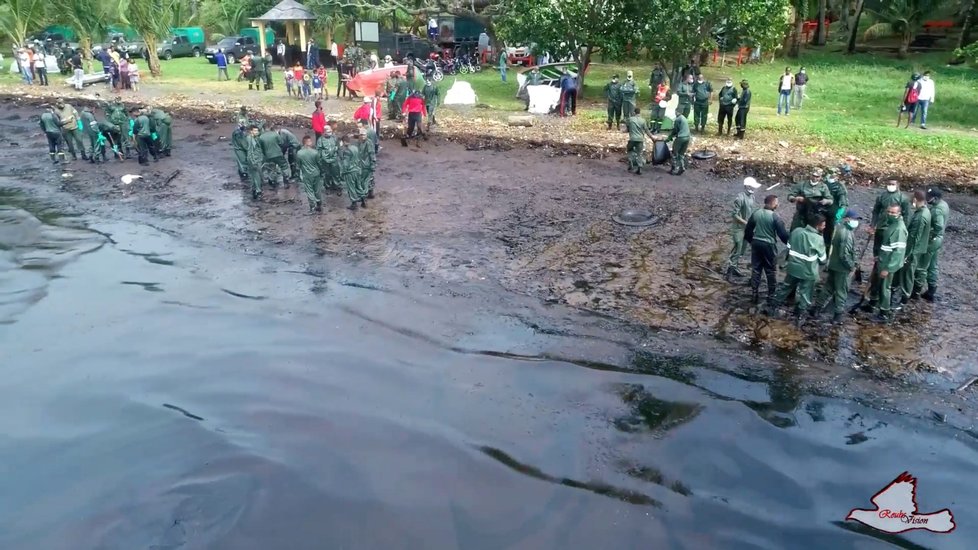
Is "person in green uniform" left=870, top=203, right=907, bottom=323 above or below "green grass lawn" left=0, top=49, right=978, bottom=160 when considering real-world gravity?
below

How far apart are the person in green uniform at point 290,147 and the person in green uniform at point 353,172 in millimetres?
1816

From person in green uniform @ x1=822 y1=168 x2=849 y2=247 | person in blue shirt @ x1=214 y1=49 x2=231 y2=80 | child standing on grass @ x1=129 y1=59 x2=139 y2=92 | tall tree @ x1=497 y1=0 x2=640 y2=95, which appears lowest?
person in green uniform @ x1=822 y1=168 x2=849 y2=247

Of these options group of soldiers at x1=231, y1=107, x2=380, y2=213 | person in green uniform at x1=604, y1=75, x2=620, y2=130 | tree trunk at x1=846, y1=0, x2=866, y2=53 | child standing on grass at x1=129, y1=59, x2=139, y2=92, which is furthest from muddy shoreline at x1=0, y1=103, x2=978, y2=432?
tree trunk at x1=846, y1=0, x2=866, y2=53

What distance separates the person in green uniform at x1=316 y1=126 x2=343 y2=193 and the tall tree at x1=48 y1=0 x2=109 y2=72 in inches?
868

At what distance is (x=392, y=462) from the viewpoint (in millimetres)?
7543

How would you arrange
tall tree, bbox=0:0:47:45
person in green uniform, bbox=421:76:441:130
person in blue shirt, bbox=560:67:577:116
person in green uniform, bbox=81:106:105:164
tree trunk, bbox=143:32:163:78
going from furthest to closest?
tall tree, bbox=0:0:47:45 → tree trunk, bbox=143:32:163:78 → person in blue shirt, bbox=560:67:577:116 → person in green uniform, bbox=421:76:441:130 → person in green uniform, bbox=81:106:105:164

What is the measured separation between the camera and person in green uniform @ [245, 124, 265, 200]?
15.4 metres

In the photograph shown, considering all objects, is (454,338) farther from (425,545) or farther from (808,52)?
(808,52)

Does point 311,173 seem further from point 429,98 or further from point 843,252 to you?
point 843,252

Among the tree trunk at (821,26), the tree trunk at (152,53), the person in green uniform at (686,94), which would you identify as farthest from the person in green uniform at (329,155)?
the tree trunk at (821,26)

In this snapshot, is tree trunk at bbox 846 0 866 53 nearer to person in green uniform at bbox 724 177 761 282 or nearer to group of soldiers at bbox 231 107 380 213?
person in green uniform at bbox 724 177 761 282

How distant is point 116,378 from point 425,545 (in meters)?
5.07

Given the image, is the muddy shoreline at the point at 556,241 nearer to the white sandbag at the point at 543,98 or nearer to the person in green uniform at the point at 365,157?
the person in green uniform at the point at 365,157

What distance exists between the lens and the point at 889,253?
9328 mm
